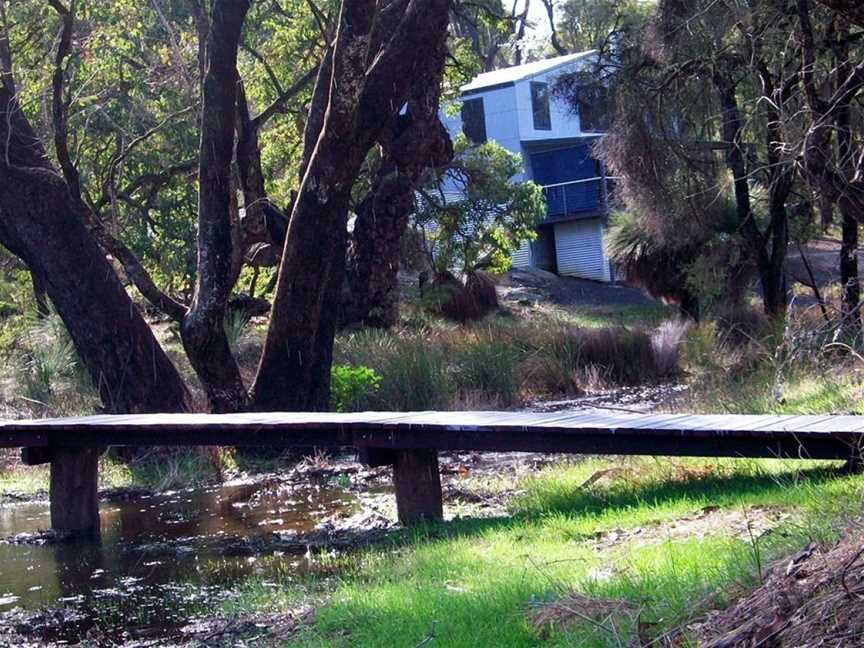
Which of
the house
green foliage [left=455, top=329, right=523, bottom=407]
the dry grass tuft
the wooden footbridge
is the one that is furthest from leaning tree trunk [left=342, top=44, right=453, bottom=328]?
the house

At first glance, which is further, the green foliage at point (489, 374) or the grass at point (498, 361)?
the green foliage at point (489, 374)

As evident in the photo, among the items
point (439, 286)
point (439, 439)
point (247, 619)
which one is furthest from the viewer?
point (439, 286)

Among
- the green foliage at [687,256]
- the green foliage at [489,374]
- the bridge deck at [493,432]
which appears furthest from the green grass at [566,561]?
the green foliage at [687,256]

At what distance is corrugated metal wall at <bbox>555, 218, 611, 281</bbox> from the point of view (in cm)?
4056

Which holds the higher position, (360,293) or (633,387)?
(360,293)

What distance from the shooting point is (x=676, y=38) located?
14539 mm

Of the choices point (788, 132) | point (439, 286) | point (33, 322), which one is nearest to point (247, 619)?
point (788, 132)

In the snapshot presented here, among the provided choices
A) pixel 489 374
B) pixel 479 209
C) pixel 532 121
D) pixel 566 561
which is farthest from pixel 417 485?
pixel 532 121

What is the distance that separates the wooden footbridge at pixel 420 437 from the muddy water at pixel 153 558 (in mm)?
677

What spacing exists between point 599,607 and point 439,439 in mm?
3591

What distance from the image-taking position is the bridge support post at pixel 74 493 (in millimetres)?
10383

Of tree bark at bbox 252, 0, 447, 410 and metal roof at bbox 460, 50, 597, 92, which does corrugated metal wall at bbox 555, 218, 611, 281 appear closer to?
metal roof at bbox 460, 50, 597, 92

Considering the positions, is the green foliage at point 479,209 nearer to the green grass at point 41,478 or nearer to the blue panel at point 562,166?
the green grass at point 41,478

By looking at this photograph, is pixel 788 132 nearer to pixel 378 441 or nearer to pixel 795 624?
pixel 378 441
